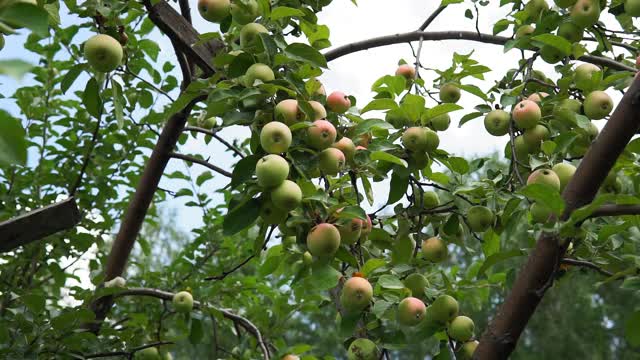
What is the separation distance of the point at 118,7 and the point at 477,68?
0.88 metres

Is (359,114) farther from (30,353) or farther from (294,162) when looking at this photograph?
(30,353)

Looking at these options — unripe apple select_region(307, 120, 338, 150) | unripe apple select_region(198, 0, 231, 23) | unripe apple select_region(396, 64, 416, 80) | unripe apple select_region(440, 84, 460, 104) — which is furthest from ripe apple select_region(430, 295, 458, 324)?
unripe apple select_region(198, 0, 231, 23)

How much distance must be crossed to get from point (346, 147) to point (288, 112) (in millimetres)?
180

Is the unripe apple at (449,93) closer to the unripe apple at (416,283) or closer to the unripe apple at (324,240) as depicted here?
the unripe apple at (416,283)

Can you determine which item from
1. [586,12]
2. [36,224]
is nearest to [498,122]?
[586,12]

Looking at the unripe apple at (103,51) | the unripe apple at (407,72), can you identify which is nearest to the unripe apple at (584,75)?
the unripe apple at (407,72)

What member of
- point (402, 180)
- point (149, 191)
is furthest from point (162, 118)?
point (402, 180)

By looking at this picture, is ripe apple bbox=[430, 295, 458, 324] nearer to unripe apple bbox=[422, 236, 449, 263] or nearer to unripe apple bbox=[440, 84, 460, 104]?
unripe apple bbox=[422, 236, 449, 263]

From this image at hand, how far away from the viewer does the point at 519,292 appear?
50.3 inches

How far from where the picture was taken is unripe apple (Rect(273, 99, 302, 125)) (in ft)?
4.69

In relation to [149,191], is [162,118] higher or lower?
higher

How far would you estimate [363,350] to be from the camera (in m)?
1.52

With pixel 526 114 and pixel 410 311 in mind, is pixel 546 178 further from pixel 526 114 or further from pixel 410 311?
pixel 410 311

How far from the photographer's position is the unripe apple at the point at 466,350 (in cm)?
159
